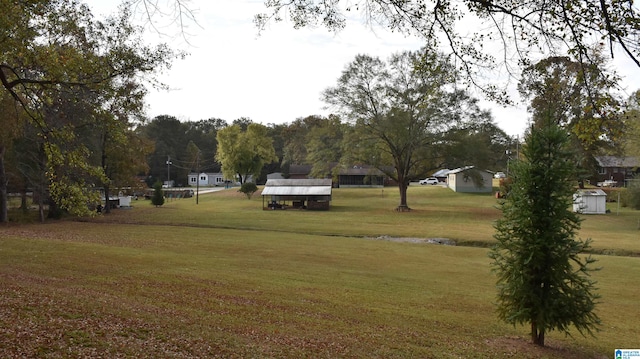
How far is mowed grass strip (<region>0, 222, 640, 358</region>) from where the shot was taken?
8250 mm

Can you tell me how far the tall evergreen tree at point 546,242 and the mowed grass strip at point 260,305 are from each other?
92 cm

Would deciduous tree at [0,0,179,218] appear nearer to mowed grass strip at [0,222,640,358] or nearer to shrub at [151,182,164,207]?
mowed grass strip at [0,222,640,358]

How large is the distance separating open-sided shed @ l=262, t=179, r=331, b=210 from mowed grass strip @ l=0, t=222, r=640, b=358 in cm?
2873

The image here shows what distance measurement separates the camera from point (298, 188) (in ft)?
178

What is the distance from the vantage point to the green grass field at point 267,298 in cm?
837

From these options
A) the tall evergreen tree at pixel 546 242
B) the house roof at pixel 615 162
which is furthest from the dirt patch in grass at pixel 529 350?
the house roof at pixel 615 162

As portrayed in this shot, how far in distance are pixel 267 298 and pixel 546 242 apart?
6947 millimetres

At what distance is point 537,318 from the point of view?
426 inches

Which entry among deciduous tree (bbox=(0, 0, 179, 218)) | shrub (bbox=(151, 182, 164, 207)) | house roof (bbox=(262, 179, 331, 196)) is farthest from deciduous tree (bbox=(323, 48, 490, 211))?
deciduous tree (bbox=(0, 0, 179, 218))

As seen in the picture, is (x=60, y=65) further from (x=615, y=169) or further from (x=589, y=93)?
(x=615, y=169)

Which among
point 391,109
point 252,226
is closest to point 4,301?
point 252,226

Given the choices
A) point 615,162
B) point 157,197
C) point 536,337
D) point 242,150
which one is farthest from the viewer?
point 615,162

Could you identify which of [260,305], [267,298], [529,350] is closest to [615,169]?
[529,350]

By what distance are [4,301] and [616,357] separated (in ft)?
39.4
